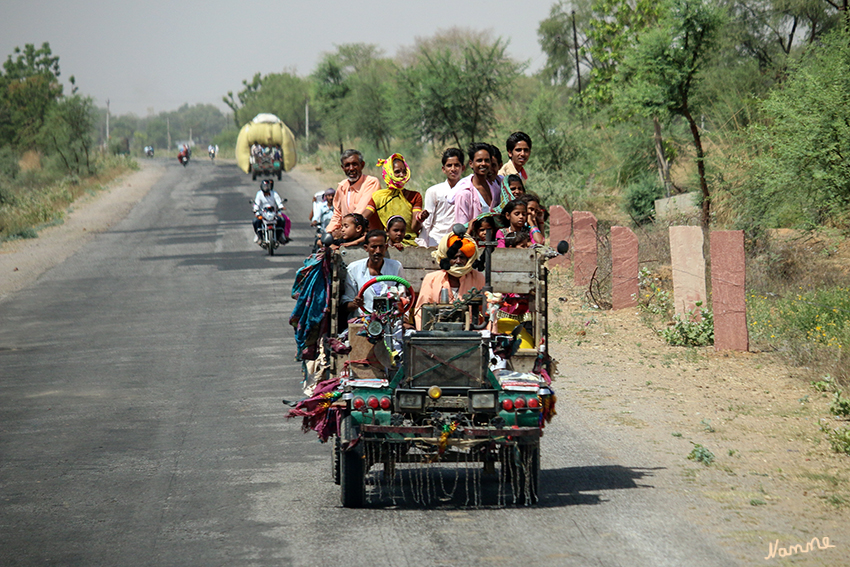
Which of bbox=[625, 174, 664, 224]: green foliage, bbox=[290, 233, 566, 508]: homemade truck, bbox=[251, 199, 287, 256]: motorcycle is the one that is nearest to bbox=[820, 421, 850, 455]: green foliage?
A: bbox=[290, 233, 566, 508]: homemade truck

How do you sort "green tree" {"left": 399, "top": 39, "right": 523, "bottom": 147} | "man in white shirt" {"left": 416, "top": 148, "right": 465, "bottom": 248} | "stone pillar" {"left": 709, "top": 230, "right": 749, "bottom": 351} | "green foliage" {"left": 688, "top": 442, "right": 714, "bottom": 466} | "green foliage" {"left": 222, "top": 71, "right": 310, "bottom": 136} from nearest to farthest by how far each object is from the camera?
"green foliage" {"left": 688, "top": 442, "right": 714, "bottom": 466} → "man in white shirt" {"left": 416, "top": 148, "right": 465, "bottom": 248} → "stone pillar" {"left": 709, "top": 230, "right": 749, "bottom": 351} → "green tree" {"left": 399, "top": 39, "right": 523, "bottom": 147} → "green foliage" {"left": 222, "top": 71, "right": 310, "bottom": 136}

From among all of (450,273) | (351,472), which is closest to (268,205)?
(450,273)

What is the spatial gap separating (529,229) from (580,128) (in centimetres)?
2505

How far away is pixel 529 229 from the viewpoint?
8125 millimetres

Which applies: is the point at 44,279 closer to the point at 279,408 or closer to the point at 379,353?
the point at 279,408

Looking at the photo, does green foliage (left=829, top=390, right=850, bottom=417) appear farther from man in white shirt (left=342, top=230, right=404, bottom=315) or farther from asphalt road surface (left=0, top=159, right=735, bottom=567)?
man in white shirt (left=342, top=230, right=404, bottom=315)

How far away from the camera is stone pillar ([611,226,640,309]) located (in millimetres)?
14648

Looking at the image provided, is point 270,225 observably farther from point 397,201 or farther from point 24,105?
point 24,105

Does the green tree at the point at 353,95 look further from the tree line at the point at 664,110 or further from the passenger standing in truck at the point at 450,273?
the passenger standing in truck at the point at 450,273

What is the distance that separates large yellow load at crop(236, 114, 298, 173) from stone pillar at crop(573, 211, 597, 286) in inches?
1249

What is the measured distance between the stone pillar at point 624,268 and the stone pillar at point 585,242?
46.9 inches

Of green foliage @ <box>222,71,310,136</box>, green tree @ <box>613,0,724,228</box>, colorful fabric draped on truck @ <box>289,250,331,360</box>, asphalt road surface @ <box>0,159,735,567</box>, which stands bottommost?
asphalt road surface @ <box>0,159,735,567</box>

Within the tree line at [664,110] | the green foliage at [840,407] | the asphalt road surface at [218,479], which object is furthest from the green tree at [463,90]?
the green foliage at [840,407]

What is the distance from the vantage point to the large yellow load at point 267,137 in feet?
152
